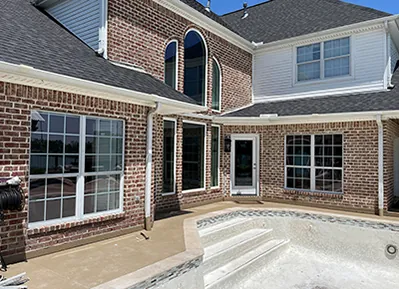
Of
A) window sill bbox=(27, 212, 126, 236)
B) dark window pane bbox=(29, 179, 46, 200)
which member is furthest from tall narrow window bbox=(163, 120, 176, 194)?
dark window pane bbox=(29, 179, 46, 200)

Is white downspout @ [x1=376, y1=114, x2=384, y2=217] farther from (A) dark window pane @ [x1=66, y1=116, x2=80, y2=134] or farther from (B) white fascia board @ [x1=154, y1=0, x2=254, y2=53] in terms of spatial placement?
(A) dark window pane @ [x1=66, y1=116, x2=80, y2=134]

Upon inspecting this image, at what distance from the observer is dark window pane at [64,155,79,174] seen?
548 centimetres

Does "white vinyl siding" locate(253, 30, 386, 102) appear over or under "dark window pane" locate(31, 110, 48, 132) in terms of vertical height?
over

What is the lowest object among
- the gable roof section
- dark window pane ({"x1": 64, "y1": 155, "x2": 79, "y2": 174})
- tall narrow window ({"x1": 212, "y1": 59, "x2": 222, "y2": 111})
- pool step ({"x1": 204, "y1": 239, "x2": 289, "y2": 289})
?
pool step ({"x1": 204, "y1": 239, "x2": 289, "y2": 289})

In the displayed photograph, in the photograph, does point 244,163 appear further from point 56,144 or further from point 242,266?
point 56,144

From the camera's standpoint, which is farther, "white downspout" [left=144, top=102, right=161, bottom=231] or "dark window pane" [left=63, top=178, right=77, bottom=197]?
"white downspout" [left=144, top=102, right=161, bottom=231]

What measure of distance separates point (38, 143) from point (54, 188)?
82 centimetres

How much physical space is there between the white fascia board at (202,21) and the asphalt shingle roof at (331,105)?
2611 millimetres

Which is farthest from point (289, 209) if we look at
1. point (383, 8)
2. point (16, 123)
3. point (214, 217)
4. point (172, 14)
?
point (383, 8)

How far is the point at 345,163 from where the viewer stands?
31.9ft

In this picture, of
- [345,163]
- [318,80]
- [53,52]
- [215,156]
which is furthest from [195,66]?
[345,163]

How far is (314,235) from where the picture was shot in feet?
28.2

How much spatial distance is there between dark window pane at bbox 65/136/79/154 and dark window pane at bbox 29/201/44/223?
0.99 meters

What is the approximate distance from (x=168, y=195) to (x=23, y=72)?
557 centimetres
